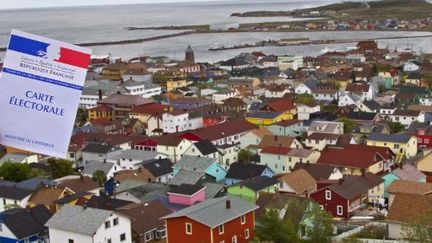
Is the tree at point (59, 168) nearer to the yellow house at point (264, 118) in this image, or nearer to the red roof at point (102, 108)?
the yellow house at point (264, 118)

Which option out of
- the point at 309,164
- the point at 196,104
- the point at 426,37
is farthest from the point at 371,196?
the point at 426,37

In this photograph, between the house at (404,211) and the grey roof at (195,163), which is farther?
the grey roof at (195,163)

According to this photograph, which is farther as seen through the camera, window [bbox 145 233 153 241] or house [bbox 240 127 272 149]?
house [bbox 240 127 272 149]

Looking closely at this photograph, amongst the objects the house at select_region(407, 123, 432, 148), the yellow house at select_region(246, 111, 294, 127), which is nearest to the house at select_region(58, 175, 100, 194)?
the yellow house at select_region(246, 111, 294, 127)

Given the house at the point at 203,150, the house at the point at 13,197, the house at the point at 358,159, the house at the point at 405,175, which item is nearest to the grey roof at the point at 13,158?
the house at the point at 13,197

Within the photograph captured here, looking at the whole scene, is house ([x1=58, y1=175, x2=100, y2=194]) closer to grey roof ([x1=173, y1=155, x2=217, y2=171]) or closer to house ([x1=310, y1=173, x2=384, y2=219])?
grey roof ([x1=173, y1=155, x2=217, y2=171])

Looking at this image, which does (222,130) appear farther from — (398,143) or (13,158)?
(13,158)

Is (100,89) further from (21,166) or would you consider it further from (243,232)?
(243,232)
